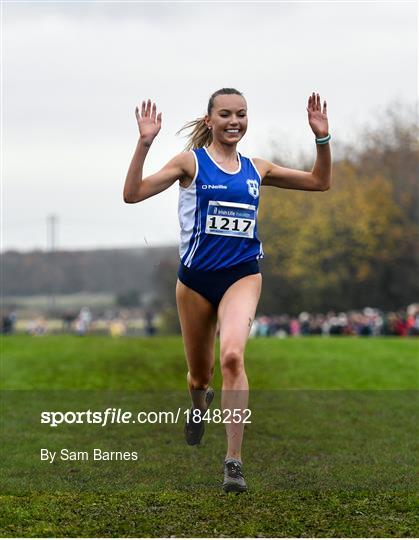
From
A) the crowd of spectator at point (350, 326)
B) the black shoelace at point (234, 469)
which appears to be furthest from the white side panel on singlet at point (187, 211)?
the crowd of spectator at point (350, 326)

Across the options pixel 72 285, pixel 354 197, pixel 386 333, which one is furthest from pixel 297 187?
pixel 72 285

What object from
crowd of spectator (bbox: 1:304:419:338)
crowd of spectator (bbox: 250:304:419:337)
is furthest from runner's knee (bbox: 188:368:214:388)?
crowd of spectator (bbox: 250:304:419:337)

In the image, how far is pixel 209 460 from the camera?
8.99 metres

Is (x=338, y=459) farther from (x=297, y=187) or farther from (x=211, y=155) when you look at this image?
(x=211, y=155)

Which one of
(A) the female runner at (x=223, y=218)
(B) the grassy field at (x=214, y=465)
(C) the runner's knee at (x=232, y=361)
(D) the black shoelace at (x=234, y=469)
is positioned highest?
(A) the female runner at (x=223, y=218)

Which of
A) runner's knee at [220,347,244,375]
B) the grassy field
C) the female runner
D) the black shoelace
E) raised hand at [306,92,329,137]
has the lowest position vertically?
the grassy field

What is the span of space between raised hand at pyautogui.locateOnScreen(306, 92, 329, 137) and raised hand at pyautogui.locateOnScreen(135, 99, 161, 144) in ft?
4.45

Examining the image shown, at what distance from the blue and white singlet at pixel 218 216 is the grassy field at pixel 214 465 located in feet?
5.75

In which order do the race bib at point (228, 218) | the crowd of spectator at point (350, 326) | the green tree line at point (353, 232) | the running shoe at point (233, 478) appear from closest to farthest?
the running shoe at point (233, 478)
the race bib at point (228, 218)
the crowd of spectator at point (350, 326)
the green tree line at point (353, 232)

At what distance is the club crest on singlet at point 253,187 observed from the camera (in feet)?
25.9

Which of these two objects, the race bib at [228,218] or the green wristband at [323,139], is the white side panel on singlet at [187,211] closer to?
the race bib at [228,218]

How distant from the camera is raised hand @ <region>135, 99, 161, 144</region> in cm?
744

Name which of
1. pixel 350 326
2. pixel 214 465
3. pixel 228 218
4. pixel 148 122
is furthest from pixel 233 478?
pixel 350 326

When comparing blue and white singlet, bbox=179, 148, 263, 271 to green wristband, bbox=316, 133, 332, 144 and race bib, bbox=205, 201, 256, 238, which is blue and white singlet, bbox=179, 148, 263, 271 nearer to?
race bib, bbox=205, 201, 256, 238
